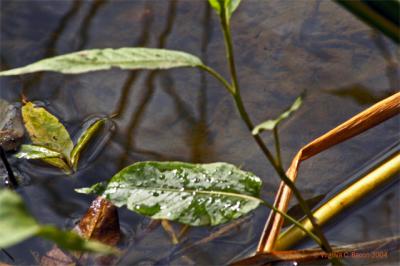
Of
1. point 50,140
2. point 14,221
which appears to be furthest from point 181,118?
point 14,221

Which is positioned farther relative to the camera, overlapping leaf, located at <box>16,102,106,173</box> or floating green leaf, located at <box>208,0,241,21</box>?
overlapping leaf, located at <box>16,102,106,173</box>

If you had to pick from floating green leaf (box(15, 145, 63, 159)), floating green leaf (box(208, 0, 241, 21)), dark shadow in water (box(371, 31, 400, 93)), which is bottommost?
floating green leaf (box(15, 145, 63, 159))

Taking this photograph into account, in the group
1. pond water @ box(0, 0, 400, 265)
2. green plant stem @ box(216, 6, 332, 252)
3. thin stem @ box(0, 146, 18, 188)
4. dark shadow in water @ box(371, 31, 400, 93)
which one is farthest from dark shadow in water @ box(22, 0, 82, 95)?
dark shadow in water @ box(371, 31, 400, 93)

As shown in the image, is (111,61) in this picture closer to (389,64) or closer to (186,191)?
(186,191)

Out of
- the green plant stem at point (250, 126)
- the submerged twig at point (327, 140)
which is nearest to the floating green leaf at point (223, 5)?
the green plant stem at point (250, 126)

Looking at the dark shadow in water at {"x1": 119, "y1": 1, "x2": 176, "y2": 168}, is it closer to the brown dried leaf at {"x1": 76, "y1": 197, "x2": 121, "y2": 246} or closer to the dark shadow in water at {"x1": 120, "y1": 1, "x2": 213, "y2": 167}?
the dark shadow in water at {"x1": 120, "y1": 1, "x2": 213, "y2": 167}
